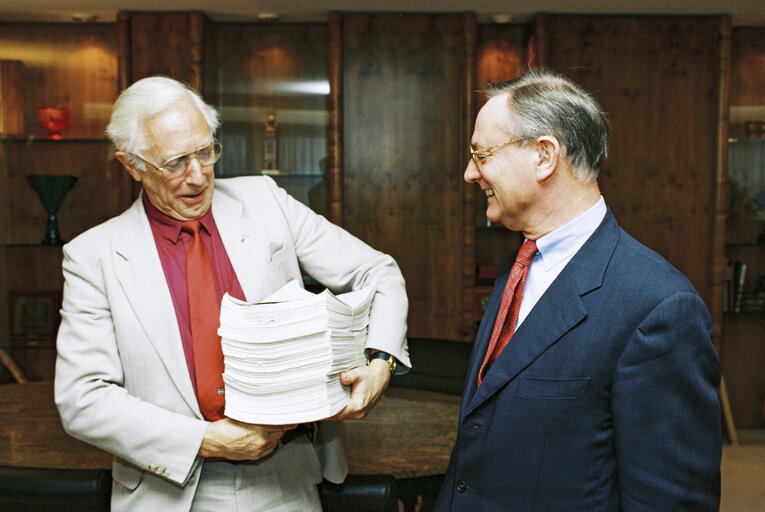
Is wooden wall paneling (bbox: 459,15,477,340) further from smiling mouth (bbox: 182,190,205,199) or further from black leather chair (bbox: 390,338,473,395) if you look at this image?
smiling mouth (bbox: 182,190,205,199)

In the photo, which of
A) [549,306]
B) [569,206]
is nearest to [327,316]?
[549,306]

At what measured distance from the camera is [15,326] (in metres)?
4.16

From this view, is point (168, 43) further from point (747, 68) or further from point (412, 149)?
point (747, 68)

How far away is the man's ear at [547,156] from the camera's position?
3.97 feet

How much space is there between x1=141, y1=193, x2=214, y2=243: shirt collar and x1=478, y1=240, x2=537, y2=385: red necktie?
65 centimetres

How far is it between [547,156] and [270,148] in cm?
322

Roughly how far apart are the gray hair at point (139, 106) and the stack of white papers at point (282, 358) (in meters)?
0.44

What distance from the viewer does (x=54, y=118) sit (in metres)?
4.06

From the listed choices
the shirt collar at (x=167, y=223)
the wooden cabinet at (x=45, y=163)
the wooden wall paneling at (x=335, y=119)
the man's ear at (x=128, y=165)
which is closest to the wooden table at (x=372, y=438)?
the shirt collar at (x=167, y=223)

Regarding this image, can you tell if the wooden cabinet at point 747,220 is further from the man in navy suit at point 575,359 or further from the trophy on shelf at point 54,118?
the trophy on shelf at point 54,118

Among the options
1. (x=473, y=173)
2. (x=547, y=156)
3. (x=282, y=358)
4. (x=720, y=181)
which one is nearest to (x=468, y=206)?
(x=720, y=181)

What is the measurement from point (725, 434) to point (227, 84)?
13.3ft

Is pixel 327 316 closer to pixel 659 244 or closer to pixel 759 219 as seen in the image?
pixel 659 244

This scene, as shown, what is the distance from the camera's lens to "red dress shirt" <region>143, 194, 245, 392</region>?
1313mm
